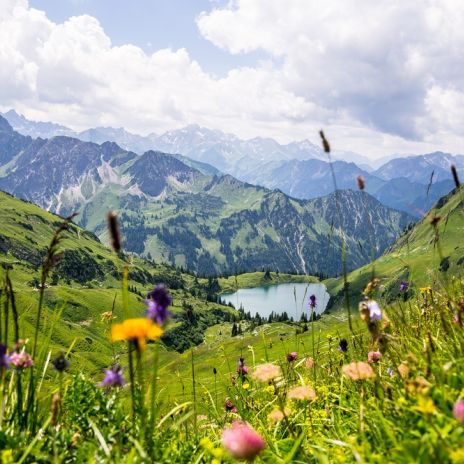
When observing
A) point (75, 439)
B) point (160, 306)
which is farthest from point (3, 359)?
point (160, 306)

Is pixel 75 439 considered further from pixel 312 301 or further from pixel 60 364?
pixel 312 301

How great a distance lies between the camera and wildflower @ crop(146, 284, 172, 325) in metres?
3.29

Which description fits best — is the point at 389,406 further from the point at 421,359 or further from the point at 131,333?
the point at 131,333

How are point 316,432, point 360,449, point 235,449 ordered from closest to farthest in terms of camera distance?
point 235,449 < point 360,449 < point 316,432

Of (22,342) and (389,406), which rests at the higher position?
(22,342)

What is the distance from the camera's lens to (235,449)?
2688 mm

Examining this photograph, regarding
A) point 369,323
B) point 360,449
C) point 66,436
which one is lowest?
point 360,449

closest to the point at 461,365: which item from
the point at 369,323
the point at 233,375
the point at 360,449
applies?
the point at 369,323

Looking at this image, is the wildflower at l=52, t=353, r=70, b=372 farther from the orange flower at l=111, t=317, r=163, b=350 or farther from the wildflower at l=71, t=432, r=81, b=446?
the orange flower at l=111, t=317, r=163, b=350

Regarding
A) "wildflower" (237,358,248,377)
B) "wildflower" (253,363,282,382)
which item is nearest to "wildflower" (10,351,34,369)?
"wildflower" (253,363,282,382)

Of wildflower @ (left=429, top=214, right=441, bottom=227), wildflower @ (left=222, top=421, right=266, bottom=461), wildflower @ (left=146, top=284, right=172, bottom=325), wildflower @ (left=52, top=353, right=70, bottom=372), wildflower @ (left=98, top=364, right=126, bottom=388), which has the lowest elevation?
wildflower @ (left=222, top=421, right=266, bottom=461)

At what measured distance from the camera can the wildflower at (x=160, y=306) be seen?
3.29 meters

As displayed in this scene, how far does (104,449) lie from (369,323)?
2.54 m

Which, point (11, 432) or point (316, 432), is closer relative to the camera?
point (11, 432)
